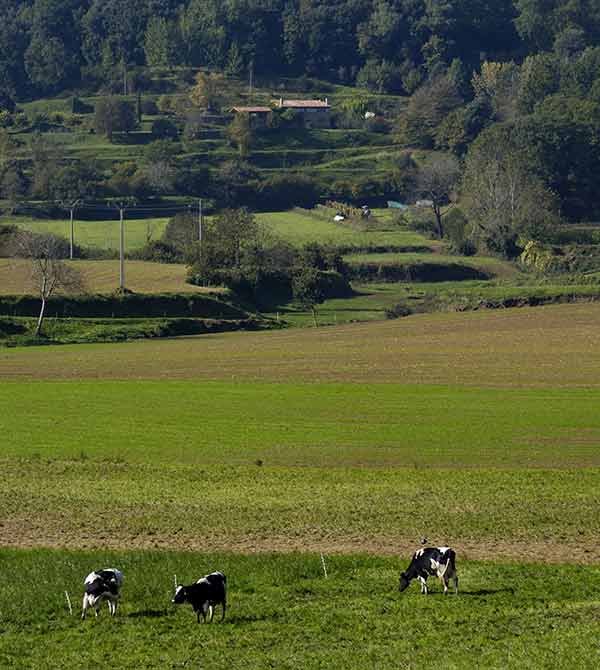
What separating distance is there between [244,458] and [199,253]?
70.3m

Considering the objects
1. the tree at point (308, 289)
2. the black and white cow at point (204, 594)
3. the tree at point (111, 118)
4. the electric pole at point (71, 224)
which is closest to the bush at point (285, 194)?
the electric pole at point (71, 224)

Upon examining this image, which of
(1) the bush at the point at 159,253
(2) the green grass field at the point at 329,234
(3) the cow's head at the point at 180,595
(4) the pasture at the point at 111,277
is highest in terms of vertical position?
(3) the cow's head at the point at 180,595

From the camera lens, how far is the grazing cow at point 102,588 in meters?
25.4

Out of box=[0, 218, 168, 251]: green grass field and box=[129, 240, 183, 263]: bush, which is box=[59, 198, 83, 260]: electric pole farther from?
box=[129, 240, 183, 263]: bush

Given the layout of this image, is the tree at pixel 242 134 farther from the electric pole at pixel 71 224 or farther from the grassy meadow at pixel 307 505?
the grassy meadow at pixel 307 505

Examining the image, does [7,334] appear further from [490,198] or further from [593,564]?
[490,198]

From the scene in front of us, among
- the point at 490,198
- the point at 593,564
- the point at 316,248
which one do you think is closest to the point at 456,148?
the point at 490,198

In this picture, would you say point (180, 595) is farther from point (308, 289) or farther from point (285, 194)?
point (285, 194)

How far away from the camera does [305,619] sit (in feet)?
82.9

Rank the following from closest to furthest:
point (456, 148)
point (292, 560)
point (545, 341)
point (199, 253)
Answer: point (292, 560)
point (545, 341)
point (199, 253)
point (456, 148)

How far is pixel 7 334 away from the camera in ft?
285

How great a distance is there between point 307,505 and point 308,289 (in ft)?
246

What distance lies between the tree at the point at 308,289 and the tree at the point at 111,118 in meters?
88.0

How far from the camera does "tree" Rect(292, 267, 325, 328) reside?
361ft
